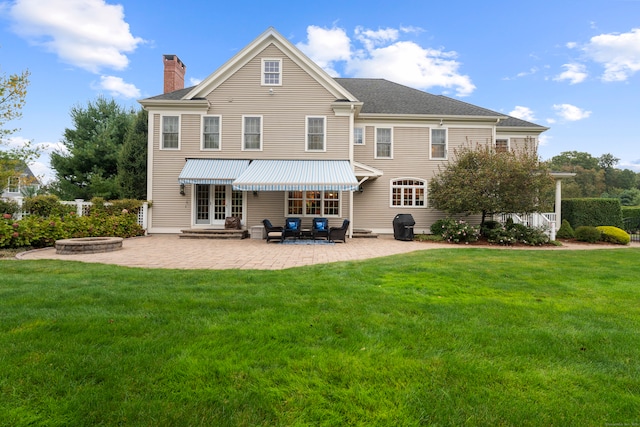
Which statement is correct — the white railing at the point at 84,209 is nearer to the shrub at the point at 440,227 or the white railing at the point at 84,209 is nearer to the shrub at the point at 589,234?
the shrub at the point at 440,227

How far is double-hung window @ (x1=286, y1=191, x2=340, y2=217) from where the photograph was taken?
16703 mm

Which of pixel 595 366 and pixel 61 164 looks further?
pixel 61 164

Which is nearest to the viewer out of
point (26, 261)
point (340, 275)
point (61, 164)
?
point (340, 275)

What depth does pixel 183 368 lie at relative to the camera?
270 centimetres

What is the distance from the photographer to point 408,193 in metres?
17.7

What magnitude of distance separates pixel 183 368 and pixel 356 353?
1620 millimetres

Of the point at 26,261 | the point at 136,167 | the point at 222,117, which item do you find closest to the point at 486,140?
the point at 222,117

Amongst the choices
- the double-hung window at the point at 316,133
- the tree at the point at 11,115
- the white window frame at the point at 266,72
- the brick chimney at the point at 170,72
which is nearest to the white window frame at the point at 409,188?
the double-hung window at the point at 316,133

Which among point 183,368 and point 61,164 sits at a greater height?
point 61,164

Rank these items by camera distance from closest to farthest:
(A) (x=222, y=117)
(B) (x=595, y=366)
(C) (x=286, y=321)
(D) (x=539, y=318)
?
1. (B) (x=595, y=366)
2. (C) (x=286, y=321)
3. (D) (x=539, y=318)
4. (A) (x=222, y=117)

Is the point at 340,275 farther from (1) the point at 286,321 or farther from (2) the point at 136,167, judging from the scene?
(2) the point at 136,167

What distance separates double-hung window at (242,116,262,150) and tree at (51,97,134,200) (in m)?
11.4

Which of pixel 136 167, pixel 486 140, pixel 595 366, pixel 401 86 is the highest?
pixel 401 86

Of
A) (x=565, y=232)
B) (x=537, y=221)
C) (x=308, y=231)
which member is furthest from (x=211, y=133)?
(x=565, y=232)
